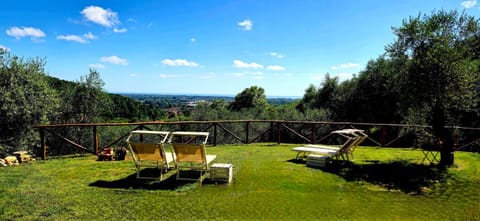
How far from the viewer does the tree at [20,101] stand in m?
10.9

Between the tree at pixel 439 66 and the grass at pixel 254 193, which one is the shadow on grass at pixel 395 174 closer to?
the grass at pixel 254 193

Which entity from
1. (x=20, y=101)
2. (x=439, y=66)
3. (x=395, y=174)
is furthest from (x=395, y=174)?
(x=20, y=101)

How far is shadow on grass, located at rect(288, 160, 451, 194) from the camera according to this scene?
5945mm

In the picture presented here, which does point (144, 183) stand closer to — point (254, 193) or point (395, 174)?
point (254, 193)

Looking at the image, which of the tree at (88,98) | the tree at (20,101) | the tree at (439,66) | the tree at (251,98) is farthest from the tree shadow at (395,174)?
the tree at (251,98)

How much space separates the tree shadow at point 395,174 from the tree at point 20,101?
11557mm

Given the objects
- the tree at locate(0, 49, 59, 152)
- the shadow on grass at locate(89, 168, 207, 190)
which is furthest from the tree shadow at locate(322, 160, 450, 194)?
the tree at locate(0, 49, 59, 152)

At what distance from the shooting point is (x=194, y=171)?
21.6 ft

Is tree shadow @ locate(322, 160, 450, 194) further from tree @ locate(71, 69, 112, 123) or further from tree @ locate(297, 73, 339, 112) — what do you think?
tree @ locate(297, 73, 339, 112)

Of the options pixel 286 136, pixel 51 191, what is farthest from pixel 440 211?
pixel 286 136

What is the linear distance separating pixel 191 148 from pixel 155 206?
4.62 ft

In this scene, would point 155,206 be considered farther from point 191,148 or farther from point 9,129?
point 9,129

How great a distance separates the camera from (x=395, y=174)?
6715 mm

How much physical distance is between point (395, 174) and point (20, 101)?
13.5 m
